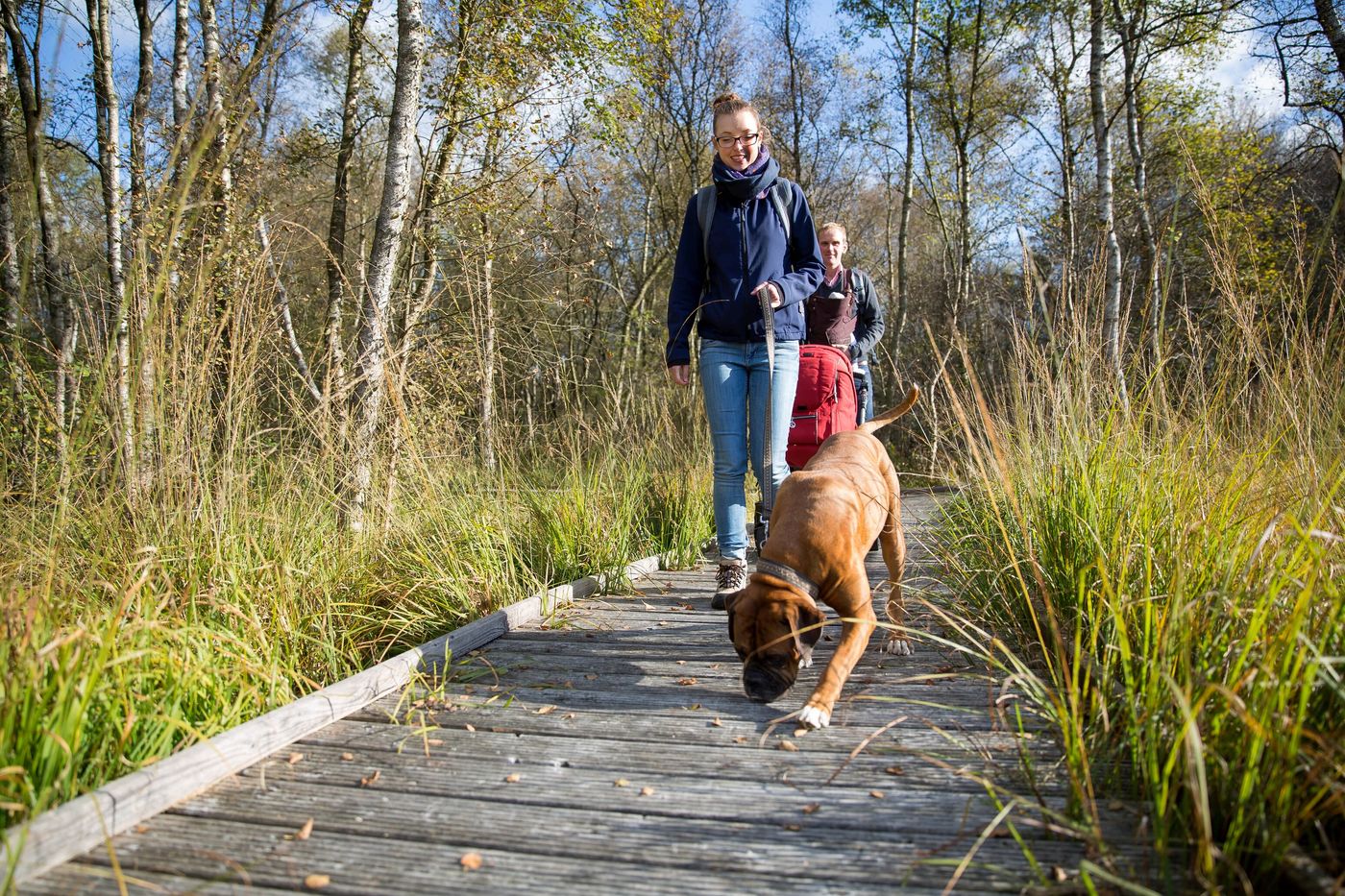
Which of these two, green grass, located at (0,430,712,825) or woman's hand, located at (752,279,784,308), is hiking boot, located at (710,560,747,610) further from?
woman's hand, located at (752,279,784,308)

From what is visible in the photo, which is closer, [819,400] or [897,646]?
[897,646]

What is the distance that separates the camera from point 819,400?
417cm

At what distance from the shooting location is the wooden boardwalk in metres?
1.41

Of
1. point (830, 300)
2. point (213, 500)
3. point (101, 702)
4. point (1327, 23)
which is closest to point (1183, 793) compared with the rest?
point (101, 702)

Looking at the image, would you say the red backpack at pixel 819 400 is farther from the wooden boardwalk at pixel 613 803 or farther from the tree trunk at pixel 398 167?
the tree trunk at pixel 398 167

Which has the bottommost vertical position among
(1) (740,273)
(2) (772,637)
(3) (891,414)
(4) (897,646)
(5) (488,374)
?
(4) (897,646)

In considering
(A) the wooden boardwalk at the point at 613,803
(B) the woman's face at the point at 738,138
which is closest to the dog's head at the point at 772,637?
(A) the wooden boardwalk at the point at 613,803

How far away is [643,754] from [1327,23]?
32.0 ft

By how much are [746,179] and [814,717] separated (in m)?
2.42

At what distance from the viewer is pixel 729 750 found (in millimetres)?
2043

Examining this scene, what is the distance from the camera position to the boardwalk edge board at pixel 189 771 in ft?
4.43

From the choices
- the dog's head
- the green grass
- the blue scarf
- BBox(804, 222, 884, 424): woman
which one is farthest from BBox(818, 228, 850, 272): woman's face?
the dog's head

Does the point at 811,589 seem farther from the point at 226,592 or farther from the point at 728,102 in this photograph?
the point at 728,102

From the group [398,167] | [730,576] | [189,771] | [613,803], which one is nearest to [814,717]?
[613,803]
